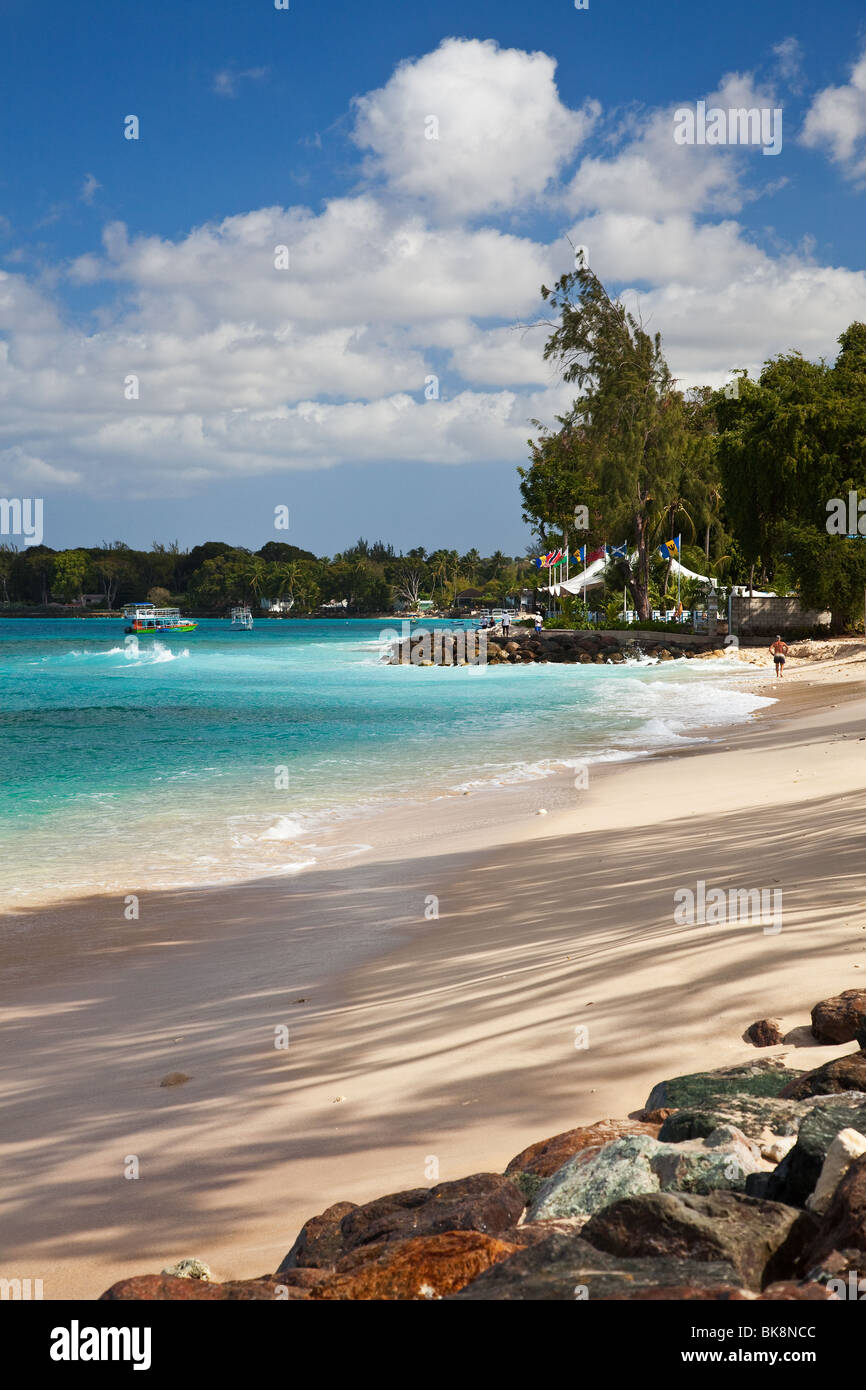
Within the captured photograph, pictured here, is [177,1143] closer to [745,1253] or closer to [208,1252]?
[208,1252]

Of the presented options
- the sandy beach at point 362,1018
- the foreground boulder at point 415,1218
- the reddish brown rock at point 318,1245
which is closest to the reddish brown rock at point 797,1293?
the foreground boulder at point 415,1218

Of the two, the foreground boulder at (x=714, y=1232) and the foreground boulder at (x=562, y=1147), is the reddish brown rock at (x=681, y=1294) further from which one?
the foreground boulder at (x=562, y=1147)

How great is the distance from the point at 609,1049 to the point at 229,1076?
1.96 metres

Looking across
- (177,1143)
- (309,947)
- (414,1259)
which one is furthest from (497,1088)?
(309,947)

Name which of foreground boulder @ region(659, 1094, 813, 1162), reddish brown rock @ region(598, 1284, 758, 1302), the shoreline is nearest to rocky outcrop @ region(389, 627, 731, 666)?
the shoreline

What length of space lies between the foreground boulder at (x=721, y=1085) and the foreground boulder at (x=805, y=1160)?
2.31ft

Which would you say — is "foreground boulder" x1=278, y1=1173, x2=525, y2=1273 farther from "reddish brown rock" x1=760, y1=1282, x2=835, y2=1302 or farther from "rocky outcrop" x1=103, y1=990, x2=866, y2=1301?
"reddish brown rock" x1=760, y1=1282, x2=835, y2=1302

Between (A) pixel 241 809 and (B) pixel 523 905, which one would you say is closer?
(B) pixel 523 905

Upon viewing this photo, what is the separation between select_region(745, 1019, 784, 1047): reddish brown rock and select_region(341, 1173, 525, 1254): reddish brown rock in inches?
70.3

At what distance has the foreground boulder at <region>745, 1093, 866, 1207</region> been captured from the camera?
9.68 ft

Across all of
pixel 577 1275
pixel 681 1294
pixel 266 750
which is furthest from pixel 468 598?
pixel 681 1294

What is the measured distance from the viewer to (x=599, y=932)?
24.1 ft

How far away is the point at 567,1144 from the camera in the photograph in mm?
3717

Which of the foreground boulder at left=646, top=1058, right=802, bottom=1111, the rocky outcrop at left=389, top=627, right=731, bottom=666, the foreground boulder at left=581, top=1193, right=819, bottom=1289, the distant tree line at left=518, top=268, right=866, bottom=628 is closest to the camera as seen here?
the foreground boulder at left=581, top=1193, right=819, bottom=1289
